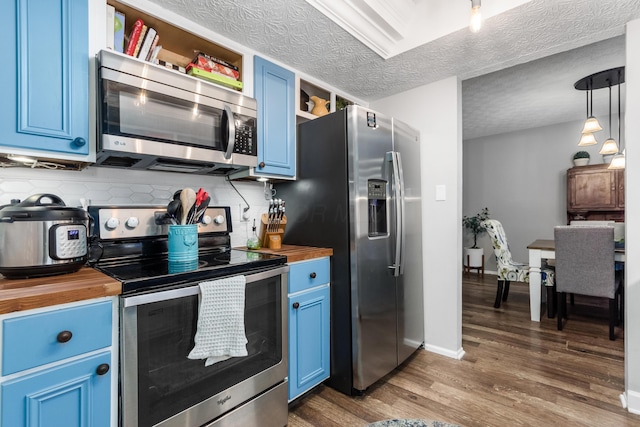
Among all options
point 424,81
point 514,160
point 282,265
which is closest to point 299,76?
point 424,81

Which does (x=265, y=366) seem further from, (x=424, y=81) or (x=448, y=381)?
(x=424, y=81)

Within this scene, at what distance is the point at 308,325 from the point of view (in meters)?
1.91

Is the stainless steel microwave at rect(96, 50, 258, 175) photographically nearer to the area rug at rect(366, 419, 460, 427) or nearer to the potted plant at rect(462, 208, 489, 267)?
the area rug at rect(366, 419, 460, 427)

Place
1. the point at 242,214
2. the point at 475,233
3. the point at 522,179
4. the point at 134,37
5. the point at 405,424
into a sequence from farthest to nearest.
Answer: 1. the point at 475,233
2. the point at 522,179
3. the point at 242,214
4. the point at 134,37
5. the point at 405,424

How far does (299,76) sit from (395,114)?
0.99 metres

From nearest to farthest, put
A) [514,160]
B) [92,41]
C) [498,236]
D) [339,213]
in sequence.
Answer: [92,41] → [339,213] → [498,236] → [514,160]

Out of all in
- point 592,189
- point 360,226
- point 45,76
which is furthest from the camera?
point 592,189

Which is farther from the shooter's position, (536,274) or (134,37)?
(536,274)

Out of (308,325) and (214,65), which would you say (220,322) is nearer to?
(308,325)

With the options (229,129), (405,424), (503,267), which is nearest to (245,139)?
(229,129)

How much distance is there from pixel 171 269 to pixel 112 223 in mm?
427

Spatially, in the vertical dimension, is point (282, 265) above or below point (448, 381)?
above

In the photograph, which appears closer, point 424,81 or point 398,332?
point 398,332

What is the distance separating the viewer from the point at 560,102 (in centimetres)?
395
